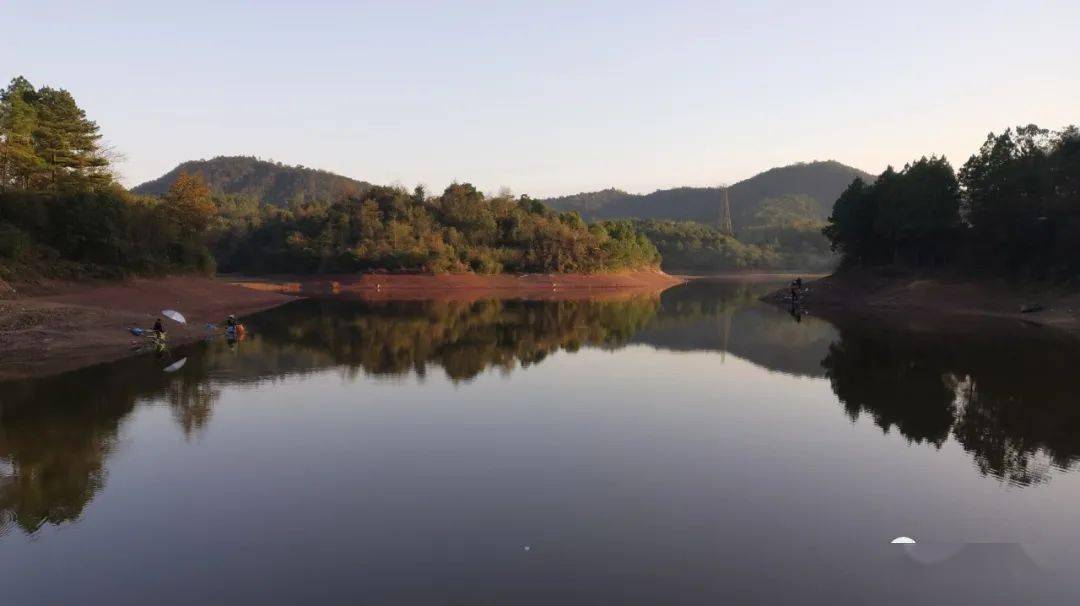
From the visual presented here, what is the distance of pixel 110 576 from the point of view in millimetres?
8562

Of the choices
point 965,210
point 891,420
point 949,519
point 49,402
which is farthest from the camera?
point 965,210

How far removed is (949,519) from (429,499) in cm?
807

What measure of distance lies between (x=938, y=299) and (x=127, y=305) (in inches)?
2321

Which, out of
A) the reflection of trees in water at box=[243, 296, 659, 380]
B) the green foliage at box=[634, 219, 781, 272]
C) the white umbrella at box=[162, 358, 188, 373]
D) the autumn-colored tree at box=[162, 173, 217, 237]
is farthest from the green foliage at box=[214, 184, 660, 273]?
the white umbrella at box=[162, 358, 188, 373]

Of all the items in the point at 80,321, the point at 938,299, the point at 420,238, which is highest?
the point at 420,238

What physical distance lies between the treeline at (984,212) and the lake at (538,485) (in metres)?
30.1

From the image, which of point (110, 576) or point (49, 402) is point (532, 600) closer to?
point (110, 576)

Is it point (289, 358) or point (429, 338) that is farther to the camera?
point (429, 338)

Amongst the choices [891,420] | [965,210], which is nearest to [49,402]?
[891,420]

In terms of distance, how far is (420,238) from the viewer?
10431 centimetres

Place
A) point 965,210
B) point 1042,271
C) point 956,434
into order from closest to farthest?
point 956,434 < point 1042,271 < point 965,210

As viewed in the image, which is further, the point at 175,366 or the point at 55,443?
the point at 175,366

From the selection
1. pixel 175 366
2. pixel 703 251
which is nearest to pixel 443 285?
pixel 175 366

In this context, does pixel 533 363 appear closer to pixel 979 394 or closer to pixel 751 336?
pixel 979 394
